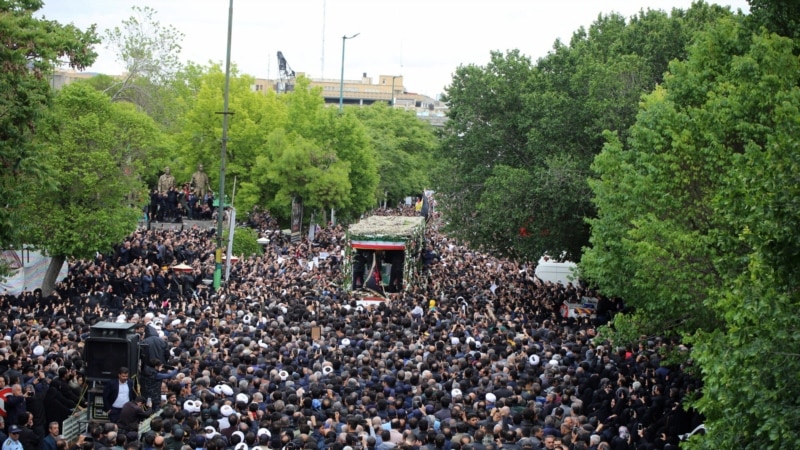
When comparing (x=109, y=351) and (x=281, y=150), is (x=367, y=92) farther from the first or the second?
(x=109, y=351)

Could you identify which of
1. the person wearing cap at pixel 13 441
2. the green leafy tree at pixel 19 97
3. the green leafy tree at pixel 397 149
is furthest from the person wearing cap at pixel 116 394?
the green leafy tree at pixel 397 149

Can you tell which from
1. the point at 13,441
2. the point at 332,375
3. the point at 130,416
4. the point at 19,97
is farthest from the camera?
the point at 19,97

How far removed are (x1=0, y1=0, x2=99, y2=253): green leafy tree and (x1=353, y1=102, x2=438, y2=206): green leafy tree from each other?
43308 millimetres

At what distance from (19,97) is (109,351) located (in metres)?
5.43

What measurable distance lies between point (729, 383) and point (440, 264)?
27.8 m

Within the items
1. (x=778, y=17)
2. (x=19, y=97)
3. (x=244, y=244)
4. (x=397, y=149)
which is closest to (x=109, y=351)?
(x=19, y=97)

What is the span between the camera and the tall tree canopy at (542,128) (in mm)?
28953

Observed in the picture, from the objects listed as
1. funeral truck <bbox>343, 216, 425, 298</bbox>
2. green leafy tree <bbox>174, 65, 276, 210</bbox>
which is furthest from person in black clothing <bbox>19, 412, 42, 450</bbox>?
green leafy tree <bbox>174, 65, 276, 210</bbox>

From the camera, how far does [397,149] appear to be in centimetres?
6925

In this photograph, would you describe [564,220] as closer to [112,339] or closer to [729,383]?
[112,339]

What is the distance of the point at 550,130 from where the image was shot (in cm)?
3033

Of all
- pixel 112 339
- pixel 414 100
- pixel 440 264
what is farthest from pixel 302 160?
pixel 414 100

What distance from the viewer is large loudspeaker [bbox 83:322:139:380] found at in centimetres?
1504

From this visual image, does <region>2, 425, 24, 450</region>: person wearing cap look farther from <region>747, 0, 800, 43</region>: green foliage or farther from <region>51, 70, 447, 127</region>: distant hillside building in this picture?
<region>51, 70, 447, 127</region>: distant hillside building
